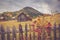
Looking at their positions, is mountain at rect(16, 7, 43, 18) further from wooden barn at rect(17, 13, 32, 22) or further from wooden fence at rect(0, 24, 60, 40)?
wooden fence at rect(0, 24, 60, 40)

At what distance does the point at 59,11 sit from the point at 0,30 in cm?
82

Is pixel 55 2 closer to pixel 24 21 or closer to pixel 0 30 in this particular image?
pixel 24 21

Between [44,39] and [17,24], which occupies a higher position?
[17,24]

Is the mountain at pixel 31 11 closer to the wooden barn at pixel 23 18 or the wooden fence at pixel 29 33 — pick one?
the wooden barn at pixel 23 18

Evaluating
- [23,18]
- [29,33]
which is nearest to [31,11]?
[23,18]

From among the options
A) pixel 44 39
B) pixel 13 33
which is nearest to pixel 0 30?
pixel 13 33

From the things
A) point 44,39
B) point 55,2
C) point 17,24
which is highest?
point 55,2

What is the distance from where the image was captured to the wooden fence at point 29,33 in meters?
3.34

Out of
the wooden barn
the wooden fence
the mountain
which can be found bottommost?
the wooden fence

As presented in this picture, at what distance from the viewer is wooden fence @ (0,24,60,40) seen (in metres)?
3.34

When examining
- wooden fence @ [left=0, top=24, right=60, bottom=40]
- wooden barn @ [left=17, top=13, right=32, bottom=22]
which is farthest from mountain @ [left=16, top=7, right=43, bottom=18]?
wooden fence @ [left=0, top=24, right=60, bottom=40]

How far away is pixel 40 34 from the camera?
3.36 meters

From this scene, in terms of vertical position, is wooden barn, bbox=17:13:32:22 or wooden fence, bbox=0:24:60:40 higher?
wooden barn, bbox=17:13:32:22

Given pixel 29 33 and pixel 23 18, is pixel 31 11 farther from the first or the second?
pixel 29 33
